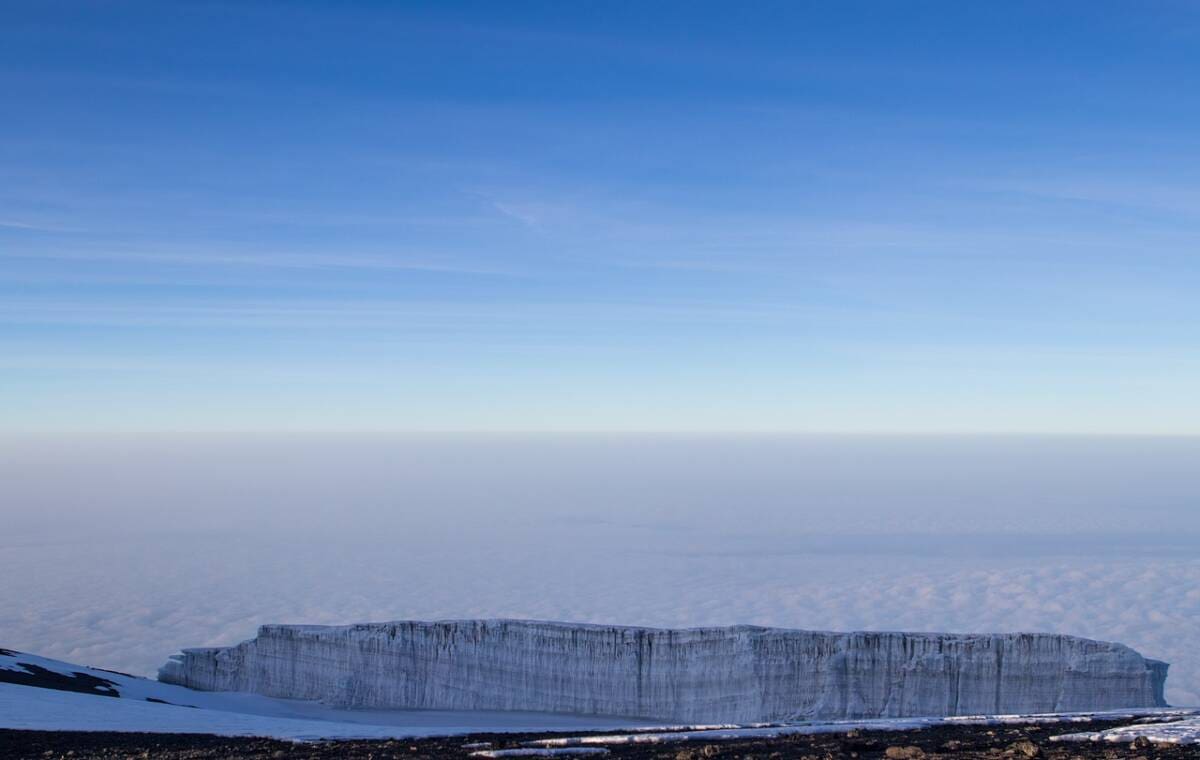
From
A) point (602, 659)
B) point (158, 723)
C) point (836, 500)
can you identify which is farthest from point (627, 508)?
point (158, 723)

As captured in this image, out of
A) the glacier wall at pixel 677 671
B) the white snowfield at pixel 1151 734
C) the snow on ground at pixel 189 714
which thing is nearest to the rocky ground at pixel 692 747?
the white snowfield at pixel 1151 734

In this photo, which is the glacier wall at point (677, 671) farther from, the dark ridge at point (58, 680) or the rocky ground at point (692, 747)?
the rocky ground at point (692, 747)

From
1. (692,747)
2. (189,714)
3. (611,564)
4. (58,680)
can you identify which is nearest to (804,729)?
(692,747)

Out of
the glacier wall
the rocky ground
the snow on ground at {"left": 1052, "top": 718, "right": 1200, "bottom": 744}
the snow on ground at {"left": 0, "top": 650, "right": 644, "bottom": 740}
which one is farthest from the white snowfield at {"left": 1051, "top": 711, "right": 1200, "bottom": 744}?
the glacier wall

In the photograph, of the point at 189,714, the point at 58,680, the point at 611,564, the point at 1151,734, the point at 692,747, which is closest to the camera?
the point at 1151,734

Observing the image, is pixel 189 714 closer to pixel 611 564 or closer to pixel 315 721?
pixel 315 721

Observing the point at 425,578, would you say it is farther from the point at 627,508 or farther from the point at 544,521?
the point at 627,508

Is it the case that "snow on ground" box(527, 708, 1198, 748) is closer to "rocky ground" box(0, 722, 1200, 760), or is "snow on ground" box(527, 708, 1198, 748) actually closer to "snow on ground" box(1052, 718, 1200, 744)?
"rocky ground" box(0, 722, 1200, 760)
